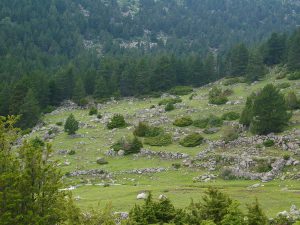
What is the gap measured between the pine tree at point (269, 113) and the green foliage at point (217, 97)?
16.2m

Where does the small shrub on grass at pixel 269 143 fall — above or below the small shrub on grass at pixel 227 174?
above

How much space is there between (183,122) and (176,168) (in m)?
12.8

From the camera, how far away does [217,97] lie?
200 ft

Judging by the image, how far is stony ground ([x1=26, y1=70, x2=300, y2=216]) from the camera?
28.2 meters

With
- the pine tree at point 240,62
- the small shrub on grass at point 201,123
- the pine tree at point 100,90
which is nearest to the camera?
the small shrub on grass at point 201,123

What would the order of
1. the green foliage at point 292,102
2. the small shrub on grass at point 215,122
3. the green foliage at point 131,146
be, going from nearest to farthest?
1. the green foliage at point 131,146
2. the small shrub on grass at point 215,122
3. the green foliage at point 292,102

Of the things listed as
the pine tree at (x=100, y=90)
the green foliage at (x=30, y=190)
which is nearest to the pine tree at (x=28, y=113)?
the pine tree at (x=100, y=90)

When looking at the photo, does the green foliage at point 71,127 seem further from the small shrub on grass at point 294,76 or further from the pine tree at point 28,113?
the small shrub on grass at point 294,76

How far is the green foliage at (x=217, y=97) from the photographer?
58.2 meters

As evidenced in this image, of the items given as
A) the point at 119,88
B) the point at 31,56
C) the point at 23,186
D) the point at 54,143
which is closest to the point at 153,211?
the point at 23,186

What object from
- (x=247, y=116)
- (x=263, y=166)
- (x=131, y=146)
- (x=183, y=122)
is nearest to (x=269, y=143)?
(x=263, y=166)

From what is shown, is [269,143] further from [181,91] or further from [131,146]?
[181,91]

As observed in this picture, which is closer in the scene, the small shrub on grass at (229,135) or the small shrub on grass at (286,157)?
the small shrub on grass at (286,157)

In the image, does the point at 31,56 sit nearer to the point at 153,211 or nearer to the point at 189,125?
the point at 189,125
